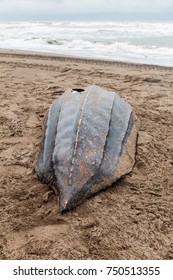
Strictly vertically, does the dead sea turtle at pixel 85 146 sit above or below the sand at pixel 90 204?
above

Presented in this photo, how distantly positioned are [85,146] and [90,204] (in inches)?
19.0

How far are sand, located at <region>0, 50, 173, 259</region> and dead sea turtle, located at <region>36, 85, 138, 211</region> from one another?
0.33 ft

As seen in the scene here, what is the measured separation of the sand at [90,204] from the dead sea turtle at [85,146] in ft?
0.33

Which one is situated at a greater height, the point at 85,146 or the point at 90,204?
the point at 85,146

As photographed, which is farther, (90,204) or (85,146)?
(85,146)

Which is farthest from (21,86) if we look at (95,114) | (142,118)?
(95,114)

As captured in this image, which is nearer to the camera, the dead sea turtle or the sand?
the sand

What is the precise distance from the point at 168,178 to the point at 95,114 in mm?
875

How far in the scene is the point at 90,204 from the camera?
2.67 meters

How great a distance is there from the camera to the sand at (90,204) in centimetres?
230

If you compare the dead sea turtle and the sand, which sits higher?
the dead sea turtle

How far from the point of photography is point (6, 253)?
88.7 inches

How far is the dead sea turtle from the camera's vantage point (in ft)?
8.79
